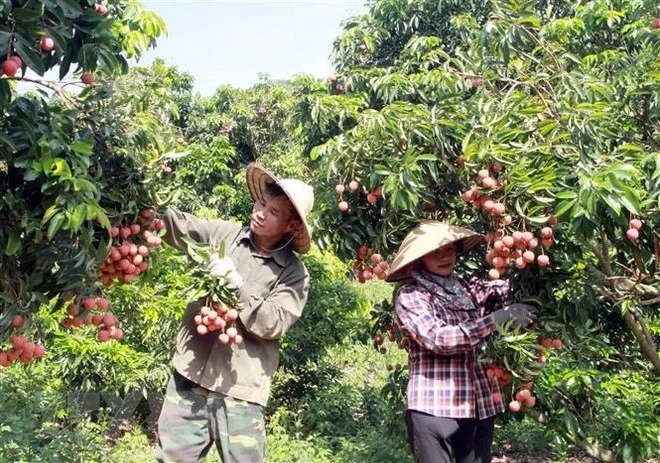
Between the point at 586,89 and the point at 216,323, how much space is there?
1.61 m

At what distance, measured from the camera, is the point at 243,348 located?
2502 millimetres

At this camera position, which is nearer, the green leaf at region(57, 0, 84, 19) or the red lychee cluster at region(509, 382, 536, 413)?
the green leaf at region(57, 0, 84, 19)

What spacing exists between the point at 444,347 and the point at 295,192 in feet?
2.47

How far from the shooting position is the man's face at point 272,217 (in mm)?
2547

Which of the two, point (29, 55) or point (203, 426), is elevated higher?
→ point (29, 55)

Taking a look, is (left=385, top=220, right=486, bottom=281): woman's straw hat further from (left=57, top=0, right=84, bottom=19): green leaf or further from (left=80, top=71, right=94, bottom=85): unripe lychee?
(left=57, top=0, right=84, bottom=19): green leaf

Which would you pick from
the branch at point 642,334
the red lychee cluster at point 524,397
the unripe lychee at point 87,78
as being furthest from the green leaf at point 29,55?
the branch at point 642,334

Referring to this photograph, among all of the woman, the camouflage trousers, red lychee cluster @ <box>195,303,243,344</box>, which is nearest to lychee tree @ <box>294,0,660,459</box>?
the woman

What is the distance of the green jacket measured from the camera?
7.95 feet

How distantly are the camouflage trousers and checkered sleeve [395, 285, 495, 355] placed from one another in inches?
24.9

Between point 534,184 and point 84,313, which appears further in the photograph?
point 534,184

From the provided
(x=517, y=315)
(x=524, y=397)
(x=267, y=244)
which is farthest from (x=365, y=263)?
(x=524, y=397)

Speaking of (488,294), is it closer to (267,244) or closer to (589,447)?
(267,244)

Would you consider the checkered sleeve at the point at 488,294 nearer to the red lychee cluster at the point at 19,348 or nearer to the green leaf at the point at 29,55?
the red lychee cluster at the point at 19,348
